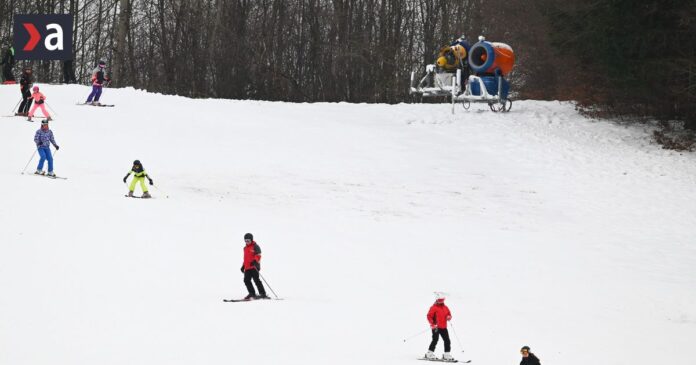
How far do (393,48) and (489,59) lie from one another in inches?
664

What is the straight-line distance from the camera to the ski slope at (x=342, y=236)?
13.1 m

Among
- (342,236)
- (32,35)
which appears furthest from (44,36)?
(342,236)

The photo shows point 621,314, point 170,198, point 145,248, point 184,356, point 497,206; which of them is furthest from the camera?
point 497,206

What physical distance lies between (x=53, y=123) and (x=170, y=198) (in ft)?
31.3

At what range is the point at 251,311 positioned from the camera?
14.1 metres

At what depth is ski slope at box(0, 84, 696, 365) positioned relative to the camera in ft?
43.0

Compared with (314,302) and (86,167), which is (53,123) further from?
(314,302)

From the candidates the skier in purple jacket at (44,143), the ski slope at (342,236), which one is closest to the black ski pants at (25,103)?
the ski slope at (342,236)

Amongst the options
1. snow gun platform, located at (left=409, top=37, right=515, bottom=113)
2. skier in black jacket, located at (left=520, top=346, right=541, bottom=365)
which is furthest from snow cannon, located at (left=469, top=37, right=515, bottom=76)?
skier in black jacket, located at (left=520, top=346, right=541, bottom=365)

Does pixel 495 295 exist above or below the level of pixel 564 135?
below

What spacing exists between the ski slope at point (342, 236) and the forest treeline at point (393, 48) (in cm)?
220

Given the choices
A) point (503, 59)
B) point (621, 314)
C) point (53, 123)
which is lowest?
point (621, 314)

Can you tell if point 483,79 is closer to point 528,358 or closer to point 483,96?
point 483,96

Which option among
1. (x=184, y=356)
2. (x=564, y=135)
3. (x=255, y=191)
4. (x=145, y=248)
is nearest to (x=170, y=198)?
(x=255, y=191)
